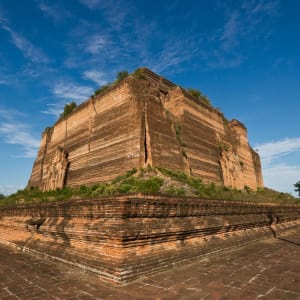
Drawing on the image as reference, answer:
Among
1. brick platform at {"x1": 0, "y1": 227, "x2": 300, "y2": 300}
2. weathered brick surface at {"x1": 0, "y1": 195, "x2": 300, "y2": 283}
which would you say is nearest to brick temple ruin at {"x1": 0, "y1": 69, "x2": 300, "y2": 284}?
weathered brick surface at {"x1": 0, "y1": 195, "x2": 300, "y2": 283}

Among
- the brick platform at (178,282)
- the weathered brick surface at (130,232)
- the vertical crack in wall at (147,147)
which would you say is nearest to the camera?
the brick platform at (178,282)

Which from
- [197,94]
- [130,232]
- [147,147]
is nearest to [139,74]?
[147,147]

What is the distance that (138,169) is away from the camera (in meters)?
11.0

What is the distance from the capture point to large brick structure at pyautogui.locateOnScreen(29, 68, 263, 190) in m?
12.1

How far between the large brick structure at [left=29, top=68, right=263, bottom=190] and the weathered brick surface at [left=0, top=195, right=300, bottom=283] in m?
5.22

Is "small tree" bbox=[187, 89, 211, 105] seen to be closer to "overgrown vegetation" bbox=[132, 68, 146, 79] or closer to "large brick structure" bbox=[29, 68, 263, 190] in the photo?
"large brick structure" bbox=[29, 68, 263, 190]

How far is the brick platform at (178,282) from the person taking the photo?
3.19 m

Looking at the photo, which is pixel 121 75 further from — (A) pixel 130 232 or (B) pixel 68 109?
(A) pixel 130 232

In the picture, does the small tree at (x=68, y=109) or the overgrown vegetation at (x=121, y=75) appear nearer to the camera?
the overgrown vegetation at (x=121, y=75)

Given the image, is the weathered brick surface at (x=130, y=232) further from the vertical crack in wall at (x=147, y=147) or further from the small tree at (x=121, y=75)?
the small tree at (x=121, y=75)

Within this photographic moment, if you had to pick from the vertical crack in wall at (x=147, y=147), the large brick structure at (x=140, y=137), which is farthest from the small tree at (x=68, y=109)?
the vertical crack in wall at (x=147, y=147)

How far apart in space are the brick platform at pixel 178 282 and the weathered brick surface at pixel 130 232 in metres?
0.22

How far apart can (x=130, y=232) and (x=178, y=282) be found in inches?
38.9

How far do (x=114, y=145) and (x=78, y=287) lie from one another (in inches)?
374
